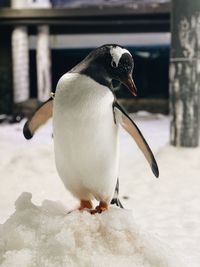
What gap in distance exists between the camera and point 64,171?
2125 millimetres

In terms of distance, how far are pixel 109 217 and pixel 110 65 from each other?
0.67 metres

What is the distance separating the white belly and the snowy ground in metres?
0.19

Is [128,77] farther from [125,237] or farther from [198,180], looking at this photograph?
[198,180]

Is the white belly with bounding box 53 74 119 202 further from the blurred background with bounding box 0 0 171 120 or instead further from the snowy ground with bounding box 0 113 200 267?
the blurred background with bounding box 0 0 171 120

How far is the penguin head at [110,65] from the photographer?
6.52ft

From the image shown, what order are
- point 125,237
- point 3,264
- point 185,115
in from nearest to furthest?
point 3,264
point 125,237
point 185,115

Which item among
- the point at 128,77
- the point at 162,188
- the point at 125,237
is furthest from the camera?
the point at 162,188

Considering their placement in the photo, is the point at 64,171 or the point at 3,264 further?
the point at 64,171

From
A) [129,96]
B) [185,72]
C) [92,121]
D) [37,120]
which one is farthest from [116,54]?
[129,96]

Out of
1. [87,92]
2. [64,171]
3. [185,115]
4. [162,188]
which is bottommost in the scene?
[162,188]

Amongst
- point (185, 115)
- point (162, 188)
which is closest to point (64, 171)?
point (162, 188)

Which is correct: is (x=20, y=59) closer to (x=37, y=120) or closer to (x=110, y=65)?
(x=37, y=120)

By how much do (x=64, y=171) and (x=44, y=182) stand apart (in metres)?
1.93

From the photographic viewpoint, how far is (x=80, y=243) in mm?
1816
